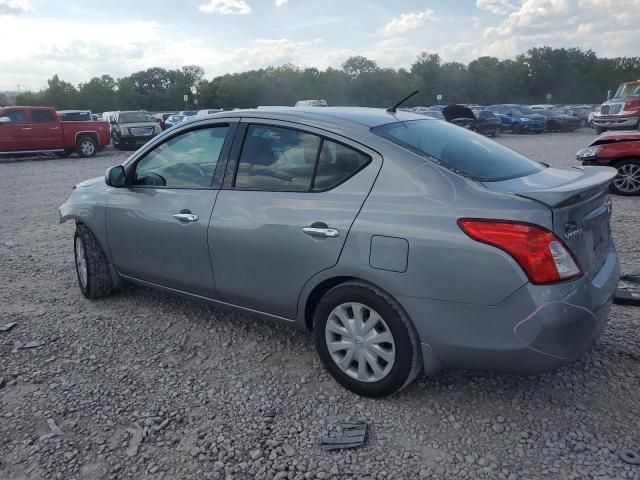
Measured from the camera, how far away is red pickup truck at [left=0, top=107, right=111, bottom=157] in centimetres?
1812

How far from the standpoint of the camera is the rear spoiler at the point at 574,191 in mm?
2498

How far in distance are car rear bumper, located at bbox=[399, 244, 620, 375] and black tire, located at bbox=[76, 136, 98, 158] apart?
1970cm

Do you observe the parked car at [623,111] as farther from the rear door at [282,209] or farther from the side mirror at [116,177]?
the side mirror at [116,177]

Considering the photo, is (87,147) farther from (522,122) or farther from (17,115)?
(522,122)

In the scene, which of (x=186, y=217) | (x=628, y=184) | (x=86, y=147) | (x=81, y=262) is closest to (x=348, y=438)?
(x=186, y=217)

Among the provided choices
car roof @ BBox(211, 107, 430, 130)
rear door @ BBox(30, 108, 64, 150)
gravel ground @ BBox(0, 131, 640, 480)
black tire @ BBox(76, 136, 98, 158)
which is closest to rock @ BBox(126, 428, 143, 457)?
gravel ground @ BBox(0, 131, 640, 480)

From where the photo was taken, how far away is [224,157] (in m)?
3.56

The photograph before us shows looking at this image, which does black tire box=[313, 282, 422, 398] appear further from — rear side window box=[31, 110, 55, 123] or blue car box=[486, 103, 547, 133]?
blue car box=[486, 103, 547, 133]

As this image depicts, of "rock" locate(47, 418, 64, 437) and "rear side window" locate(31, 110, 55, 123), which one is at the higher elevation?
"rear side window" locate(31, 110, 55, 123)

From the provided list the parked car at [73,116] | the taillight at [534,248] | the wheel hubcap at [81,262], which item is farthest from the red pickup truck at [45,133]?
the taillight at [534,248]

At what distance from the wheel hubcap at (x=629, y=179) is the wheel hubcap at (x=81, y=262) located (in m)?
8.00

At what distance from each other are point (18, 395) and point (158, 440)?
1.08 m

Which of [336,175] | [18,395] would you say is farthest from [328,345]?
[18,395]

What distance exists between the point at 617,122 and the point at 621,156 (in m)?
13.9
